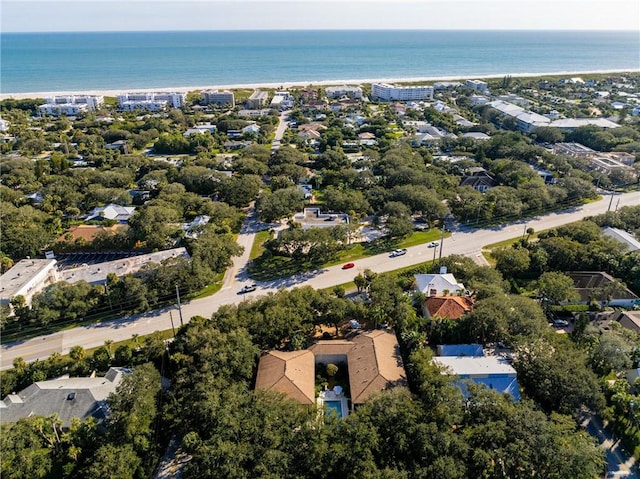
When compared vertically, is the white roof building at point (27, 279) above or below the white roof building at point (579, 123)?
below

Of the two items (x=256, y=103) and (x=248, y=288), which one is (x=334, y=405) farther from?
(x=256, y=103)

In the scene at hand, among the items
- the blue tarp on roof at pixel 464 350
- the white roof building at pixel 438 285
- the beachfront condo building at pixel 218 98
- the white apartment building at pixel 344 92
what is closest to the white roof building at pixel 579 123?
the white apartment building at pixel 344 92

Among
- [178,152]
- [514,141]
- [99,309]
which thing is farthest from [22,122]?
[514,141]

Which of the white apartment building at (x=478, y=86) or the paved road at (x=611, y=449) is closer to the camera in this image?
the paved road at (x=611, y=449)

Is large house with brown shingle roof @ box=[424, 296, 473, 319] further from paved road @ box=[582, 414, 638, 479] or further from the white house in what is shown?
paved road @ box=[582, 414, 638, 479]

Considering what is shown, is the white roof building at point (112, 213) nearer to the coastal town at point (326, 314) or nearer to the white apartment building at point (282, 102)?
the coastal town at point (326, 314)
